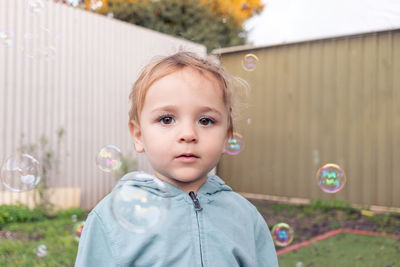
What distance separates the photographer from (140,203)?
1.46 meters

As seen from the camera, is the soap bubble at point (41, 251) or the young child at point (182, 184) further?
the soap bubble at point (41, 251)

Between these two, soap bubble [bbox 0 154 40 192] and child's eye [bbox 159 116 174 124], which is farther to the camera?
soap bubble [bbox 0 154 40 192]

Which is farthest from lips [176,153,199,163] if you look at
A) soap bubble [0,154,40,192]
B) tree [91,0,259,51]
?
tree [91,0,259,51]

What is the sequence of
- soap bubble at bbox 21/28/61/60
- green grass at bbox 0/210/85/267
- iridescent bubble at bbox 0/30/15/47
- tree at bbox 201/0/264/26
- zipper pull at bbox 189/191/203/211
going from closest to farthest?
zipper pull at bbox 189/191/203/211
green grass at bbox 0/210/85/267
iridescent bubble at bbox 0/30/15/47
soap bubble at bbox 21/28/61/60
tree at bbox 201/0/264/26

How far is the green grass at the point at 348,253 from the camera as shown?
364 cm

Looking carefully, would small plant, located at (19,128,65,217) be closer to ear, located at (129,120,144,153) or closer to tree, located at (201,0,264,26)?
ear, located at (129,120,144,153)

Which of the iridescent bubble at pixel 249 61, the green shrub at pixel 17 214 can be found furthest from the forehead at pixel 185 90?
the green shrub at pixel 17 214

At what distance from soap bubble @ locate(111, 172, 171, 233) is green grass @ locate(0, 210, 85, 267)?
2.10 metres

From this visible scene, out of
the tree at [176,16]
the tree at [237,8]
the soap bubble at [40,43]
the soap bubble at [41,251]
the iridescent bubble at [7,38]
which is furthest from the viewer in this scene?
the tree at [237,8]

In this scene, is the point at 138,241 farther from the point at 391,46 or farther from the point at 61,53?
the point at 391,46

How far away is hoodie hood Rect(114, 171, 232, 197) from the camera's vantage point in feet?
4.62

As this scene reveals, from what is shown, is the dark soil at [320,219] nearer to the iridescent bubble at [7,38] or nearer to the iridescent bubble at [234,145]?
the iridescent bubble at [234,145]

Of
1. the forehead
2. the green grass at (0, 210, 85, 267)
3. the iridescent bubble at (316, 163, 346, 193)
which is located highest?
the forehead

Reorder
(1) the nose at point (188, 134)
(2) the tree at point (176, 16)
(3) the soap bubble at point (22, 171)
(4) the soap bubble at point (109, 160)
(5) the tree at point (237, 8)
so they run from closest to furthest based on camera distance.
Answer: (1) the nose at point (188, 134) < (4) the soap bubble at point (109, 160) < (3) the soap bubble at point (22, 171) < (2) the tree at point (176, 16) < (5) the tree at point (237, 8)
